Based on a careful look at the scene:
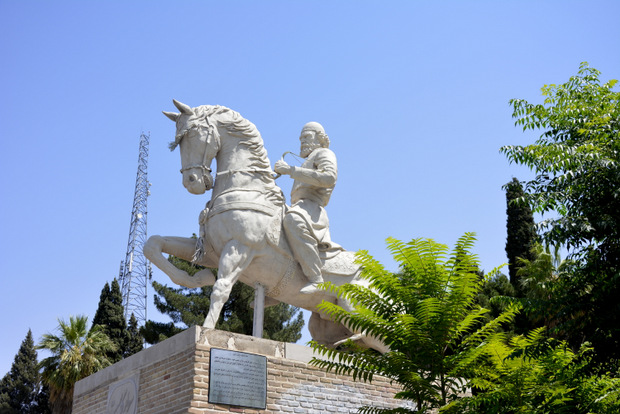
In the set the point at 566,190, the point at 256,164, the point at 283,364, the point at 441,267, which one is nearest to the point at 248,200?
the point at 256,164

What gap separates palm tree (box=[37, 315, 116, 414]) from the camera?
2558 cm

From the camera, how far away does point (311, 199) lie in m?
12.1

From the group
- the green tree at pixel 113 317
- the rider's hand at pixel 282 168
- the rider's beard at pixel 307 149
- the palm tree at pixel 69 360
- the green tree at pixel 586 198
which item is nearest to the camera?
the green tree at pixel 586 198

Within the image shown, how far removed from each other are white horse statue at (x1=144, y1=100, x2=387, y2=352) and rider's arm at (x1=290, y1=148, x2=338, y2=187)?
1.46ft

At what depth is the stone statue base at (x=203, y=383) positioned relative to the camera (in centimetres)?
966

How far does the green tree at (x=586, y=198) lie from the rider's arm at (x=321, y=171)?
2.93 metres

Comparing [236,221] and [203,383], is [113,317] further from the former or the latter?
[203,383]

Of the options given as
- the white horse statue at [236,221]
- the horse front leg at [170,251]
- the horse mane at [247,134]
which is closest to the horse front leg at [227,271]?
the white horse statue at [236,221]

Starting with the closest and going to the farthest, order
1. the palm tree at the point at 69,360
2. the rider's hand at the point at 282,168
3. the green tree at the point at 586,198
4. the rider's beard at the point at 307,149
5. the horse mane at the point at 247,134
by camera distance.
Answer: the green tree at the point at 586,198, the horse mane at the point at 247,134, the rider's hand at the point at 282,168, the rider's beard at the point at 307,149, the palm tree at the point at 69,360

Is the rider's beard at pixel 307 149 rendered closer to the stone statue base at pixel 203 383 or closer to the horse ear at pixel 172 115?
the horse ear at pixel 172 115

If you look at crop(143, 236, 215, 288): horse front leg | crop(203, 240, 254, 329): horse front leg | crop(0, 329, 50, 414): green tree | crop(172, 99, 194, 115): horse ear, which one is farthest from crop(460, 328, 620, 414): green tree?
crop(0, 329, 50, 414): green tree

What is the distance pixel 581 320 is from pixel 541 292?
16.4m

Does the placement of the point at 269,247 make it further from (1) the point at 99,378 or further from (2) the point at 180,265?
(2) the point at 180,265

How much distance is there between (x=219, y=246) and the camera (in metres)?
11.0
